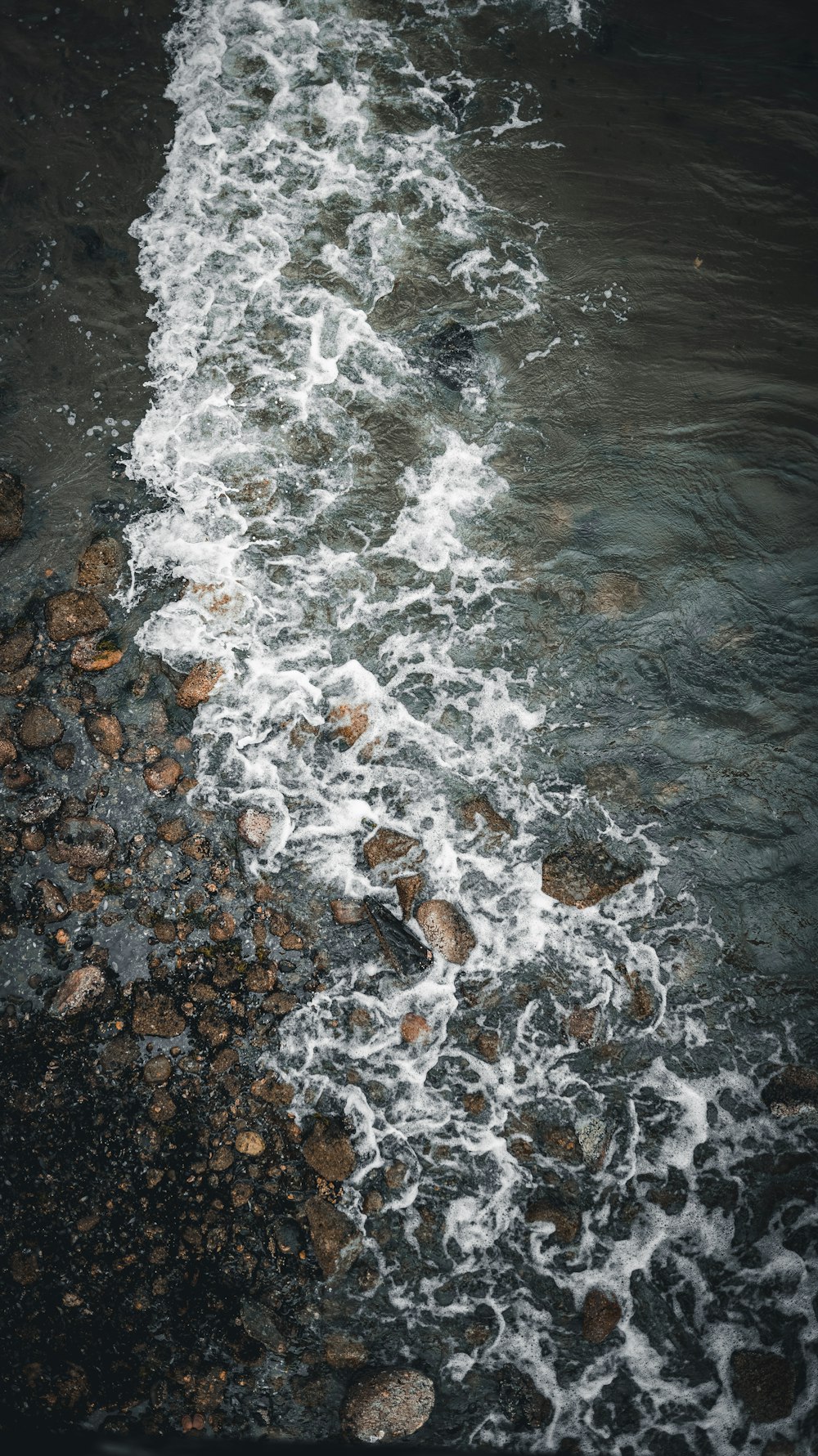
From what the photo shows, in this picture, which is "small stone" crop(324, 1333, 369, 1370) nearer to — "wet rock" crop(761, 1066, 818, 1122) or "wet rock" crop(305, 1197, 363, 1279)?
"wet rock" crop(305, 1197, 363, 1279)

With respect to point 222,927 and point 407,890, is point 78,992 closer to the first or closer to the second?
point 222,927

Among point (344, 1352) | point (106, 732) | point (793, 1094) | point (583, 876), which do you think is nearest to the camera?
point (344, 1352)

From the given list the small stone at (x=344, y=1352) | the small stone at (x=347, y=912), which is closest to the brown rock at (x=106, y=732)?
the small stone at (x=347, y=912)

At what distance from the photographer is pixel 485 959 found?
6.34m

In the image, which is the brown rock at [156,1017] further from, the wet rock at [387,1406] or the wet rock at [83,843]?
the wet rock at [387,1406]

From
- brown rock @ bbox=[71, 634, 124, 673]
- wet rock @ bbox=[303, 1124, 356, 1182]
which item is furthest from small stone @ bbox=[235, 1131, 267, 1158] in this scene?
brown rock @ bbox=[71, 634, 124, 673]

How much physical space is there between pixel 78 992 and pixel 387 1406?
4.05 metres

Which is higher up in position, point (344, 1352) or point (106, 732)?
point (106, 732)

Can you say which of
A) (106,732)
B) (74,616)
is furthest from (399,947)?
(74,616)

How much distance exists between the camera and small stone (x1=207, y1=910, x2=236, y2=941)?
632cm

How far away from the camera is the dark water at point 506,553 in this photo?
616 cm

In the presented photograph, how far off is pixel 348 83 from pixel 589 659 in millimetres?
5776

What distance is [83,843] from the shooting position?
251 inches

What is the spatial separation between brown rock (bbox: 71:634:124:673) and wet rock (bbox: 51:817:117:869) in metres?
1.32
